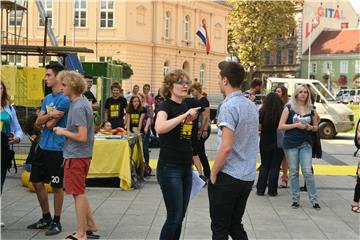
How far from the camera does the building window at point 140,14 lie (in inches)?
1974

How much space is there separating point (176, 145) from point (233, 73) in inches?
35.5

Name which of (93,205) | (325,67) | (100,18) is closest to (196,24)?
(100,18)

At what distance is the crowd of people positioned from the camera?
478cm

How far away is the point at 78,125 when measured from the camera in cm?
594

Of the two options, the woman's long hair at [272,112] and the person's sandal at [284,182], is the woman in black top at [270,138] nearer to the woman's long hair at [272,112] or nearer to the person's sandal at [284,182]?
the woman's long hair at [272,112]

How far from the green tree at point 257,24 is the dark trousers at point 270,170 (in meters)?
51.8

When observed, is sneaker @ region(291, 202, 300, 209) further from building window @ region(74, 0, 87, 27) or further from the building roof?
the building roof

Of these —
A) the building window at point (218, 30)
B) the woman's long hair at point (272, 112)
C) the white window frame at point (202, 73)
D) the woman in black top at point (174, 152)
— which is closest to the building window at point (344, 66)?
the building window at point (218, 30)

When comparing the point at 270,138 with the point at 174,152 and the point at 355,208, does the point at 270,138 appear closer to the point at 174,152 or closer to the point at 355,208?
the point at 355,208

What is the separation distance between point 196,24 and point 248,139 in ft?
179

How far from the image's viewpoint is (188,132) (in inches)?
210

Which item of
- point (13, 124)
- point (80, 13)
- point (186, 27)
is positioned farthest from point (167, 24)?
point (13, 124)

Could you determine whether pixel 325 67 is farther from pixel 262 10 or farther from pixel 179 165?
pixel 179 165

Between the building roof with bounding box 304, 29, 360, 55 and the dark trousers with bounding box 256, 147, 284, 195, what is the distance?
262 ft
